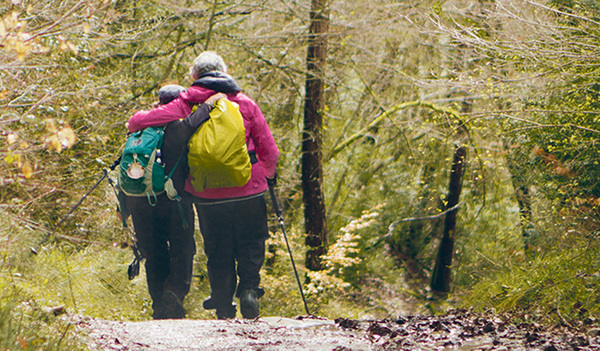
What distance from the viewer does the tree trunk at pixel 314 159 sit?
9641mm

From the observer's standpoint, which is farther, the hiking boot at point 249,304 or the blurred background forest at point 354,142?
the hiking boot at point 249,304

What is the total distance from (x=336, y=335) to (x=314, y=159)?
592 cm

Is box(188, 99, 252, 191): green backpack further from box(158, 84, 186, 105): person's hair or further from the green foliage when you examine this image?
the green foliage

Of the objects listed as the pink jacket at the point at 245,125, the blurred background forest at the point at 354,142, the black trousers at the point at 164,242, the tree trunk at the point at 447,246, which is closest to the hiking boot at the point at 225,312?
the black trousers at the point at 164,242

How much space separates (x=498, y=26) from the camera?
7246 mm

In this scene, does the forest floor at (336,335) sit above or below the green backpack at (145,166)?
below

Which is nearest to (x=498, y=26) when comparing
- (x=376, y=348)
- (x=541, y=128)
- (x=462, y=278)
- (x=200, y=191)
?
(x=541, y=128)

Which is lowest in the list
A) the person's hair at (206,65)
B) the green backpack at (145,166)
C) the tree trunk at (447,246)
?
the tree trunk at (447,246)

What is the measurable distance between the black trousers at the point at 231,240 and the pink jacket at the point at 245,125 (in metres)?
0.09

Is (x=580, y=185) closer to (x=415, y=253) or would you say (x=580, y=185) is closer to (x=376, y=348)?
(x=376, y=348)

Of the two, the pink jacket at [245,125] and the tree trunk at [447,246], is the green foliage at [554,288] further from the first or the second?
the tree trunk at [447,246]

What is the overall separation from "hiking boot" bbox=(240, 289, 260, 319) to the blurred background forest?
1.14m

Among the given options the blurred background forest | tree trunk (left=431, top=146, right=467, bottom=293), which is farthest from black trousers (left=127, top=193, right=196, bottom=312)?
tree trunk (left=431, top=146, right=467, bottom=293)

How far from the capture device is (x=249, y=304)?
5508 millimetres
